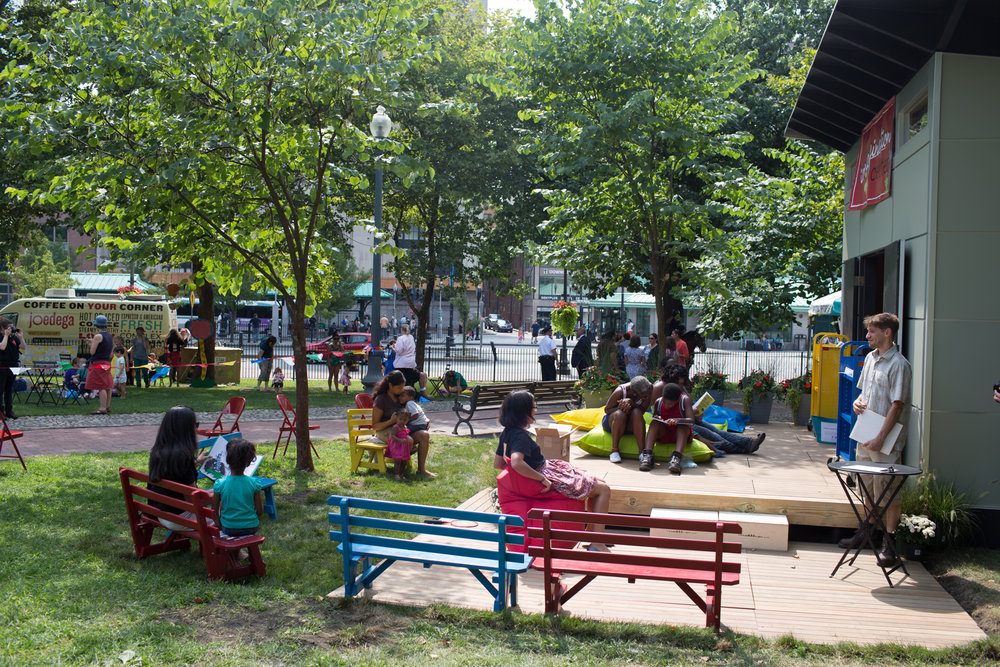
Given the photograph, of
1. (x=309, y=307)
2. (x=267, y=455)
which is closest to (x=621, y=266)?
(x=309, y=307)

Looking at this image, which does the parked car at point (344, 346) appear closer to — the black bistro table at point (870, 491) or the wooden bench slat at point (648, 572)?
the black bistro table at point (870, 491)

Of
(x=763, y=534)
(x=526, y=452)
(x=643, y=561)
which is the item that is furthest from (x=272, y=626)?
(x=763, y=534)

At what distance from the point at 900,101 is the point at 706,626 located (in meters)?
6.19

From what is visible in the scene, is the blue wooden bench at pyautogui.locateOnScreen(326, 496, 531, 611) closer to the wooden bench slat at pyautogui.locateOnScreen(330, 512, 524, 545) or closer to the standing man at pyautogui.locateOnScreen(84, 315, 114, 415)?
the wooden bench slat at pyautogui.locateOnScreen(330, 512, 524, 545)

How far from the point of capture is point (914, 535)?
6789mm

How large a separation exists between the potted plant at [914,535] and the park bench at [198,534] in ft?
16.9

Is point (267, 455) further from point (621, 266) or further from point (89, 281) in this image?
point (89, 281)

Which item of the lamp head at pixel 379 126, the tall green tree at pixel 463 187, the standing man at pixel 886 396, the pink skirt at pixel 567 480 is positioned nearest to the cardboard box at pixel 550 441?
the pink skirt at pixel 567 480

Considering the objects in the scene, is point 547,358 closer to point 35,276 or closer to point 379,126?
point 379,126

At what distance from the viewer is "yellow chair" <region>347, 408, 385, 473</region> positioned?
392 inches

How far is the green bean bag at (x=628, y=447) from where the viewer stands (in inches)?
373

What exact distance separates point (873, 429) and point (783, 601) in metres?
1.81

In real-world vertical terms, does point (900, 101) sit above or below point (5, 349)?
above

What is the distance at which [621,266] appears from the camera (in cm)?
1503
